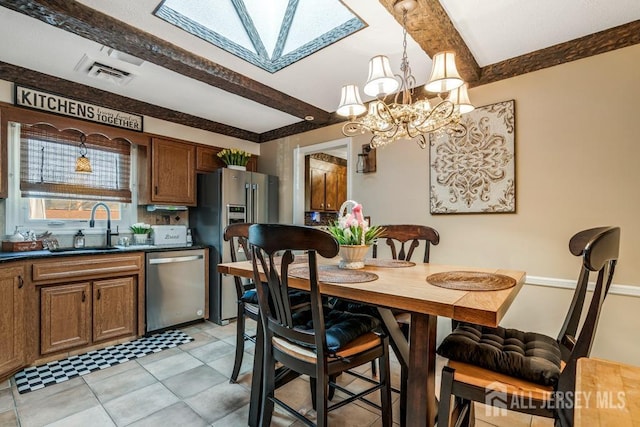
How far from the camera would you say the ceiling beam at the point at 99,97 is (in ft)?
8.55

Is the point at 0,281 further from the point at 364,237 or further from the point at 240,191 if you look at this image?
the point at 364,237

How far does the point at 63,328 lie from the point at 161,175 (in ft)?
5.53

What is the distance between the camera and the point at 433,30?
1.97m

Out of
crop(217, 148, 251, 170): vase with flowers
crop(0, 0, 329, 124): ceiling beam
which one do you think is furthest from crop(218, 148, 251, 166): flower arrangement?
crop(0, 0, 329, 124): ceiling beam

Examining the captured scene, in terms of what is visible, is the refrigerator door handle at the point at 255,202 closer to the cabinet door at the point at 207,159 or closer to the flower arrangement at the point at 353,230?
the cabinet door at the point at 207,159

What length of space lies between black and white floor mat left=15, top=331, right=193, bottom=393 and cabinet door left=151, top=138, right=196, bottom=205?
4.74 ft

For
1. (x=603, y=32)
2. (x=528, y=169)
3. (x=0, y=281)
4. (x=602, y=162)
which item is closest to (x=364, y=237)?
(x=528, y=169)

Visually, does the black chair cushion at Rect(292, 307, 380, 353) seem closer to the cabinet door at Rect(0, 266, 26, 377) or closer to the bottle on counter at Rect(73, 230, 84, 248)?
the cabinet door at Rect(0, 266, 26, 377)

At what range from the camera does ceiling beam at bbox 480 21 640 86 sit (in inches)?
81.7

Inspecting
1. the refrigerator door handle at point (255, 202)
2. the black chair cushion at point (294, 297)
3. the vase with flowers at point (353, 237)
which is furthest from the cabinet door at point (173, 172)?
the vase with flowers at point (353, 237)

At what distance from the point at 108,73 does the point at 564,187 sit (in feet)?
12.3

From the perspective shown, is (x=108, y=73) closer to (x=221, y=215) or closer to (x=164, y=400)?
(x=221, y=215)

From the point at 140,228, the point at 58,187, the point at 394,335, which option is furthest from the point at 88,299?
the point at 394,335

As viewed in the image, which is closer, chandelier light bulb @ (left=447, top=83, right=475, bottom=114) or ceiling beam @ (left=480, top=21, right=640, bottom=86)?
chandelier light bulb @ (left=447, top=83, right=475, bottom=114)
